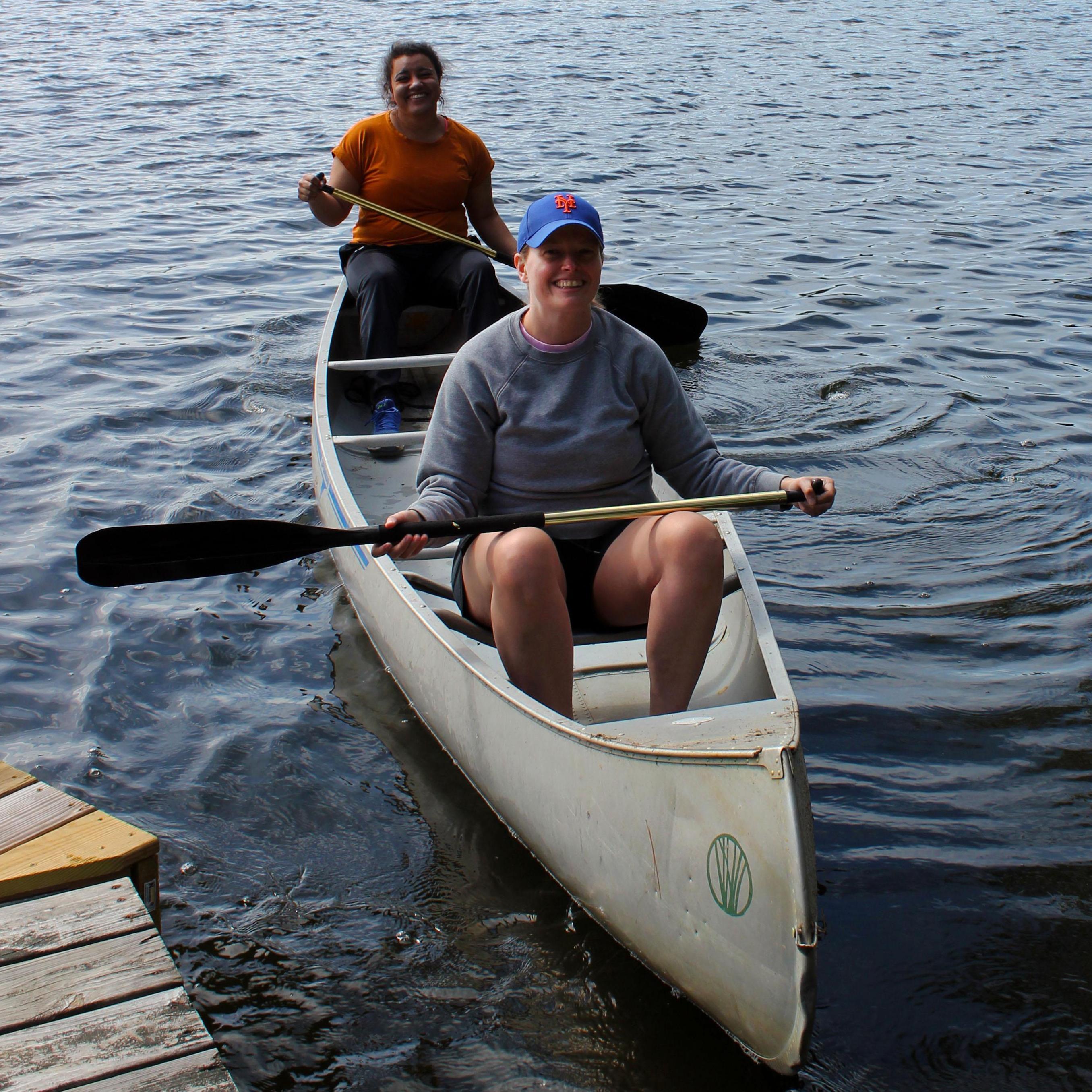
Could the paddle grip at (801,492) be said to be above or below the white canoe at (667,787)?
above

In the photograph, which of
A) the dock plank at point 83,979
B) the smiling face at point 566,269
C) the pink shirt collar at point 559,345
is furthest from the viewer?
the pink shirt collar at point 559,345

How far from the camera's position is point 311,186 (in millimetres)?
5160

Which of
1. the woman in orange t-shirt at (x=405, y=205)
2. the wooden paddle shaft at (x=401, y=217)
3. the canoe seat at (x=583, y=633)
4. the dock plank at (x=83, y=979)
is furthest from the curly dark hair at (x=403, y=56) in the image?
the dock plank at (x=83, y=979)

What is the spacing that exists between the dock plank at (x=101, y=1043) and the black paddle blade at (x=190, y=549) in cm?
105

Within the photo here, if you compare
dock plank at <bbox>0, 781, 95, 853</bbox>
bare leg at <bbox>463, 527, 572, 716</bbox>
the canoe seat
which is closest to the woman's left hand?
the canoe seat

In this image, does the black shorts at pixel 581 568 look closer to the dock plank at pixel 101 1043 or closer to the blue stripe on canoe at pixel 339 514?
the blue stripe on canoe at pixel 339 514

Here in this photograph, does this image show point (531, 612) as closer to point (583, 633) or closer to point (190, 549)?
point (583, 633)

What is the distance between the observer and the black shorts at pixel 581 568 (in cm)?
299

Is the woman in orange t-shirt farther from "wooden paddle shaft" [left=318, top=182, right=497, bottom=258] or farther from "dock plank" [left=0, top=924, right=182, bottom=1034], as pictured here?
"dock plank" [left=0, top=924, right=182, bottom=1034]

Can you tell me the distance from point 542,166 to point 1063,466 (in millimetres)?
6994

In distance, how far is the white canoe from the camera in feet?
7.00

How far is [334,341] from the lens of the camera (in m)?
5.46

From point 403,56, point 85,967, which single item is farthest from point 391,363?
point 85,967

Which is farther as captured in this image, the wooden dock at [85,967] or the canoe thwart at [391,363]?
the canoe thwart at [391,363]
